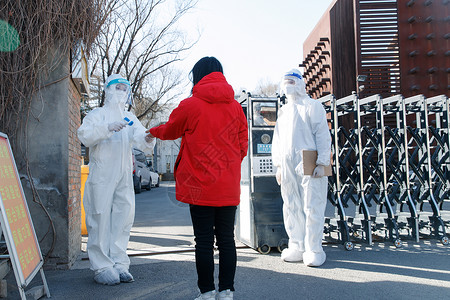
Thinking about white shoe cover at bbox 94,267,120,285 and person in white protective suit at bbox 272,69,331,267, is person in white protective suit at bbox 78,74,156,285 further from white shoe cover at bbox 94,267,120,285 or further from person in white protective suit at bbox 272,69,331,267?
person in white protective suit at bbox 272,69,331,267

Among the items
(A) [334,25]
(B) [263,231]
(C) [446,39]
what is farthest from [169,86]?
(B) [263,231]

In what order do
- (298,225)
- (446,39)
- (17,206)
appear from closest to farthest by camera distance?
1. (17,206)
2. (298,225)
3. (446,39)

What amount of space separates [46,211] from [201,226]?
2142 mm

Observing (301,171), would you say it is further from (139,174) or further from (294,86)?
(139,174)

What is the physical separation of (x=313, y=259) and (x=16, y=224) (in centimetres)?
299

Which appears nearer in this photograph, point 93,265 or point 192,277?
point 93,265

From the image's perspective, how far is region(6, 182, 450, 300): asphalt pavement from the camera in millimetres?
3480

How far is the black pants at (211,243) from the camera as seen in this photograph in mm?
2947

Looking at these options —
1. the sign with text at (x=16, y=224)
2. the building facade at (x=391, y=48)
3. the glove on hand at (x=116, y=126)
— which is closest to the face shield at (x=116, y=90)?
the glove on hand at (x=116, y=126)

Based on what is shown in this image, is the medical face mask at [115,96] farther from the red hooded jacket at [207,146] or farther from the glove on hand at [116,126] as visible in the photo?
the red hooded jacket at [207,146]

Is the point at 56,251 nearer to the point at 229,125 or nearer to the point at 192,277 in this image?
the point at 192,277

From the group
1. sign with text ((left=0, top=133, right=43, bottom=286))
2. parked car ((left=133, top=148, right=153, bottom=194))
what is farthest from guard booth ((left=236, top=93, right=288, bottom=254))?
parked car ((left=133, top=148, right=153, bottom=194))

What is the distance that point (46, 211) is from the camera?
4.23 m

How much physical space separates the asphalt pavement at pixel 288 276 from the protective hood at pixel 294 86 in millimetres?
1987
